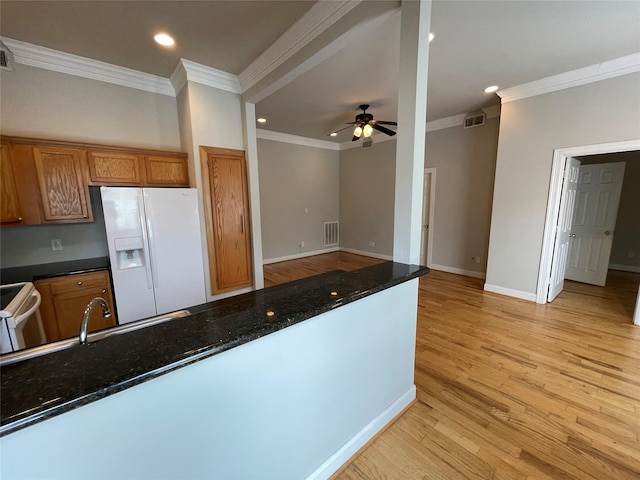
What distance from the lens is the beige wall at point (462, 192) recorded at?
4.39 m

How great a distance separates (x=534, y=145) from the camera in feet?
11.0

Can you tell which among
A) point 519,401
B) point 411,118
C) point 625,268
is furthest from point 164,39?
point 625,268

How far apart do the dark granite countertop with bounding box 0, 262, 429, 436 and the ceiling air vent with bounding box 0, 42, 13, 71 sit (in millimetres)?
3166

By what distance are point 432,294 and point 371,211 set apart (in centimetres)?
281

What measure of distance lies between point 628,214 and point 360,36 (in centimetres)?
610

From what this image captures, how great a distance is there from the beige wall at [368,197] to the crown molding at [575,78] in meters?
2.36

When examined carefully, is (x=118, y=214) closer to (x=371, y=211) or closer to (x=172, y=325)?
(x=172, y=325)

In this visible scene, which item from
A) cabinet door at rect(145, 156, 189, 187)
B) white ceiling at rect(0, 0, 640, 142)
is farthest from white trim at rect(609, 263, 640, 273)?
cabinet door at rect(145, 156, 189, 187)

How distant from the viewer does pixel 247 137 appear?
131 inches

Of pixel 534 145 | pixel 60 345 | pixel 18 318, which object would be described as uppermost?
pixel 534 145

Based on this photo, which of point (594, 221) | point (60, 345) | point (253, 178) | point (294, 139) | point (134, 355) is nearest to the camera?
point (134, 355)

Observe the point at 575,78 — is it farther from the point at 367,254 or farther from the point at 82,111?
the point at 82,111

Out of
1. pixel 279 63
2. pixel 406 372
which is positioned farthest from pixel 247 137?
pixel 406 372

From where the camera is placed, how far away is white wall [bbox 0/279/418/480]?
0.69 meters
